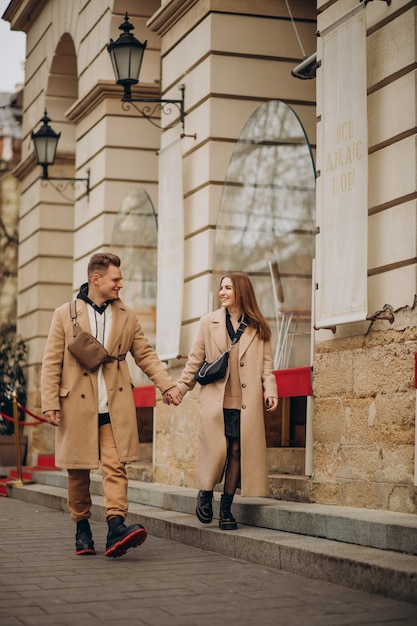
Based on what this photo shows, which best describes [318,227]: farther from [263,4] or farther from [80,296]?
[263,4]

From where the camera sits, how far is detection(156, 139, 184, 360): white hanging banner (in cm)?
1286

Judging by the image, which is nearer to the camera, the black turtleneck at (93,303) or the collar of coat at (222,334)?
the black turtleneck at (93,303)

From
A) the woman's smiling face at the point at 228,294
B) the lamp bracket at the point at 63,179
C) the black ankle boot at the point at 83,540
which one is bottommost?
the black ankle boot at the point at 83,540

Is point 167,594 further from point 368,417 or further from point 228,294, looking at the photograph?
point 228,294

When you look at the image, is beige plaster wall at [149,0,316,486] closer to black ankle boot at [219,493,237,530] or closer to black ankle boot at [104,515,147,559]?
black ankle boot at [219,493,237,530]

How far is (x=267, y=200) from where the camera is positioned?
500 inches

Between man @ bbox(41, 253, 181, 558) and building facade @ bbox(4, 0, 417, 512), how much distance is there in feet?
5.44

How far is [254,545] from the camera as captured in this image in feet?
26.5

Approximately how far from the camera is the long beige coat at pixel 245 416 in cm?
867

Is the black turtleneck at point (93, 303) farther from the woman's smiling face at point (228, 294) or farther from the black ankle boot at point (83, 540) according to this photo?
the black ankle boot at point (83, 540)

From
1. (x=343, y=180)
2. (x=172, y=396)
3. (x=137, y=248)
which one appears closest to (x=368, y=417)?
(x=172, y=396)

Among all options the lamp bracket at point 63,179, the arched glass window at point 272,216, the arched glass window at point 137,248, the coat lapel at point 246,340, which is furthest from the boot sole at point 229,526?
the lamp bracket at point 63,179

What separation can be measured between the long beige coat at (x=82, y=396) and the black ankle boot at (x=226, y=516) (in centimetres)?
77

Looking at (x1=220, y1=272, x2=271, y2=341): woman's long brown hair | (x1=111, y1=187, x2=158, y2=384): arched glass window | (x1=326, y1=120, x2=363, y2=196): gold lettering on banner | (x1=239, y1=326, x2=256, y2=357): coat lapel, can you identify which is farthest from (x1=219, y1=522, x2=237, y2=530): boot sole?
(x1=111, y1=187, x2=158, y2=384): arched glass window
